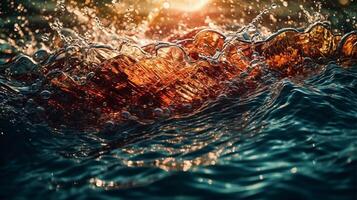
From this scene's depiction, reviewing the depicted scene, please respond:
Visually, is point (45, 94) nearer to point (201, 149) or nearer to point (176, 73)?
point (176, 73)

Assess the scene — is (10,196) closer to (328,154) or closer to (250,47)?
(328,154)

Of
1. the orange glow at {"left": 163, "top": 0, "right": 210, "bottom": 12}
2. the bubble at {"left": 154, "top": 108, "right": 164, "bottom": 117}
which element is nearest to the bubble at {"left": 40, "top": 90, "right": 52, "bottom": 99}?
the bubble at {"left": 154, "top": 108, "right": 164, "bottom": 117}

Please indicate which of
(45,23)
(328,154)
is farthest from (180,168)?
(45,23)

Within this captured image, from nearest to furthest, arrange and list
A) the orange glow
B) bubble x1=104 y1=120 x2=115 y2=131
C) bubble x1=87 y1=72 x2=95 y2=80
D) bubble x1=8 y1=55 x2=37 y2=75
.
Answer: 1. bubble x1=104 y1=120 x2=115 y2=131
2. bubble x1=87 y1=72 x2=95 y2=80
3. bubble x1=8 y1=55 x2=37 y2=75
4. the orange glow

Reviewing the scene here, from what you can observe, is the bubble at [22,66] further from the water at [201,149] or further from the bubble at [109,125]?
the bubble at [109,125]

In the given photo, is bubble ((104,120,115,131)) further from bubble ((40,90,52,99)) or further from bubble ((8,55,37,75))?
bubble ((8,55,37,75))

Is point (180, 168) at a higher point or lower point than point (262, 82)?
lower
